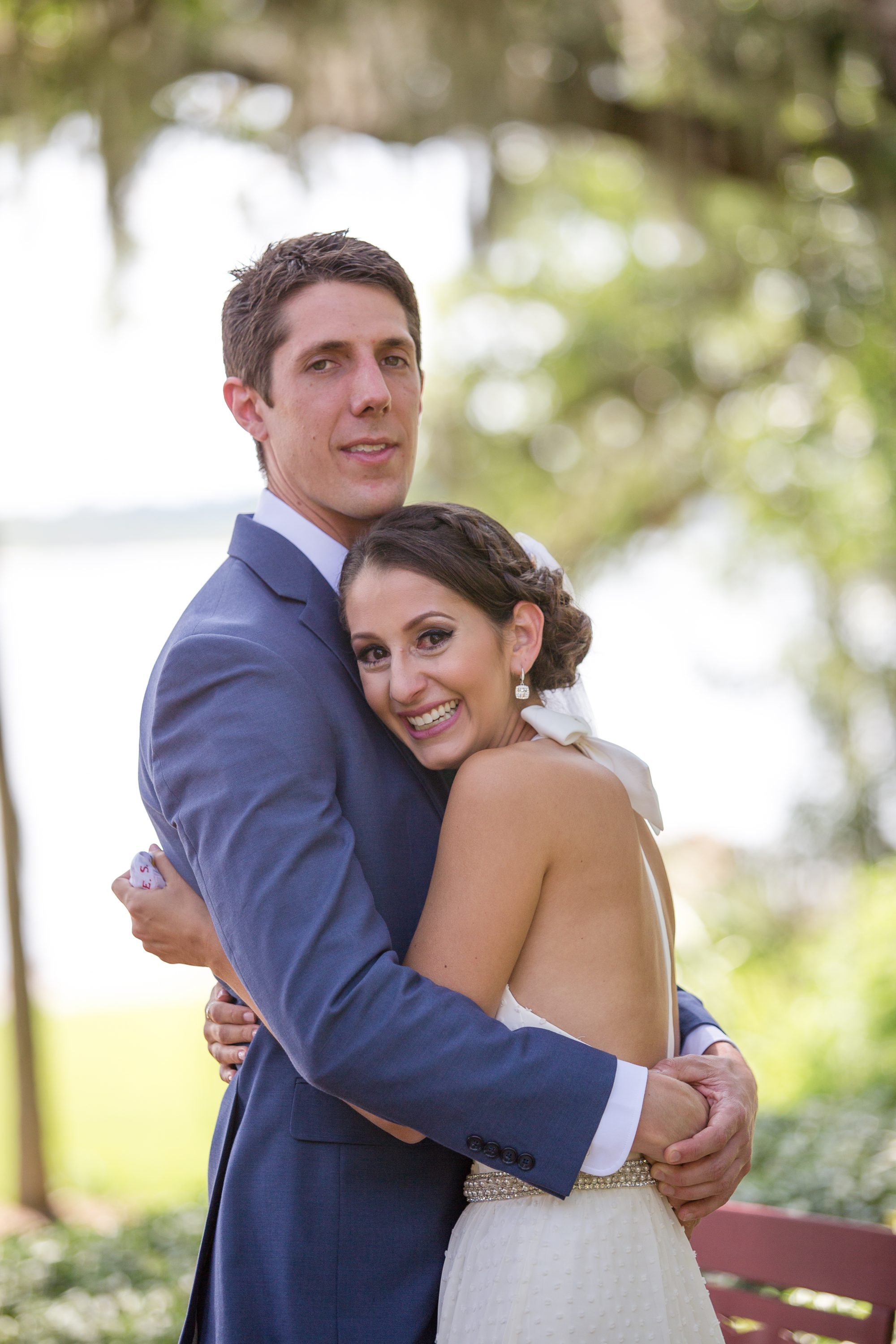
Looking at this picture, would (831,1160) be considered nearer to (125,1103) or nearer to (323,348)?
(323,348)

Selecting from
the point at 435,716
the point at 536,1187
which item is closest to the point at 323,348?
the point at 435,716

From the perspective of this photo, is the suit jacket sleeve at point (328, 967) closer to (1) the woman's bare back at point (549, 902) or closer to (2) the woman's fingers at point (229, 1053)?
(1) the woman's bare back at point (549, 902)

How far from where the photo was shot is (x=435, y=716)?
1770 millimetres

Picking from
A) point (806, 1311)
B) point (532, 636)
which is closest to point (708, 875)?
point (806, 1311)

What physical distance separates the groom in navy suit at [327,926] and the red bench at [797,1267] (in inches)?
24.5

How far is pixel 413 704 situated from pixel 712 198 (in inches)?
311

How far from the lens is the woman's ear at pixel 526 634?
1.85 m

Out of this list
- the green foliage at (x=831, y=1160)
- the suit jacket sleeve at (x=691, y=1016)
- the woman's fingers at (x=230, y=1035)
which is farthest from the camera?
the green foliage at (x=831, y=1160)

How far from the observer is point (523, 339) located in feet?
34.6

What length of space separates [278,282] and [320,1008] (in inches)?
44.6

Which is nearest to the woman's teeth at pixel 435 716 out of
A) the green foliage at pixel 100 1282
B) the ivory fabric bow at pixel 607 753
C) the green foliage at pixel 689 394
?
the ivory fabric bow at pixel 607 753

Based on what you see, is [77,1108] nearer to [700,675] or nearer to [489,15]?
[700,675]

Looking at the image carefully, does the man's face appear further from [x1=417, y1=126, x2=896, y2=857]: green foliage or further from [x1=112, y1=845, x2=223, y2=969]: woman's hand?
[x1=417, y1=126, x2=896, y2=857]: green foliage

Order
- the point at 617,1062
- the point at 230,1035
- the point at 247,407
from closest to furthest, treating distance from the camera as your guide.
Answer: the point at 617,1062 → the point at 230,1035 → the point at 247,407
